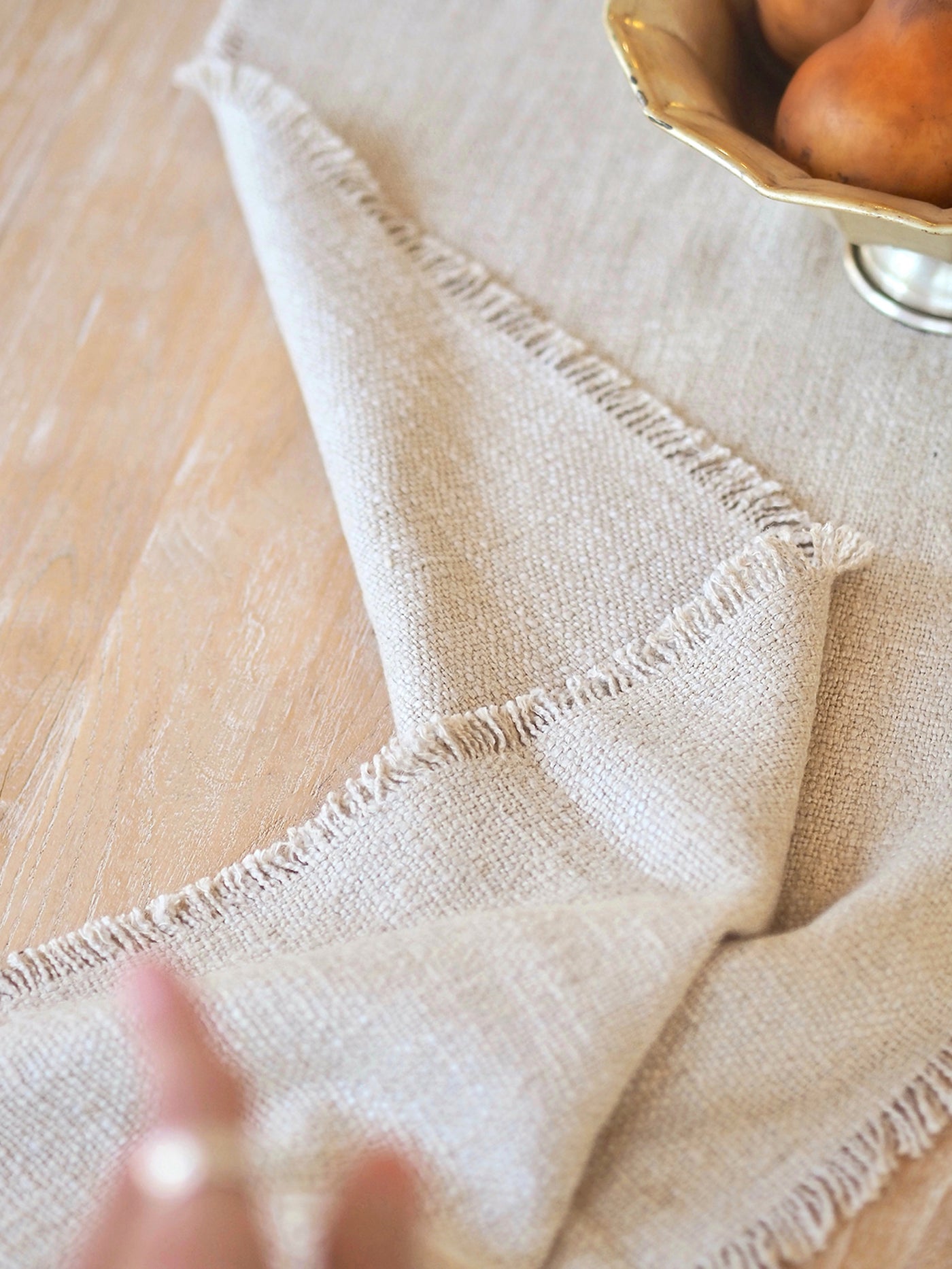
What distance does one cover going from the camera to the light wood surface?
19.3 inches

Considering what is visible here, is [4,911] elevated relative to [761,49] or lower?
lower

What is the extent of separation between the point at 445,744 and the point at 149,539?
→ 21 cm

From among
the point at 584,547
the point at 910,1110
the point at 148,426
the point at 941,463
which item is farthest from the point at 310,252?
the point at 910,1110

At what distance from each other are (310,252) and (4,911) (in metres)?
0.37

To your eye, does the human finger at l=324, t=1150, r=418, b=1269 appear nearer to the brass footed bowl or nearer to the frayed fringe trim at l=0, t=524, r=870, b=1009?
the frayed fringe trim at l=0, t=524, r=870, b=1009

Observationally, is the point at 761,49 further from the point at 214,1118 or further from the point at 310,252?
the point at 214,1118

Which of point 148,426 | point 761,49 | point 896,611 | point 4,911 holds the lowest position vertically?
point 4,911

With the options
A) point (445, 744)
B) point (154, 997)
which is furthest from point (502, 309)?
point (154, 997)

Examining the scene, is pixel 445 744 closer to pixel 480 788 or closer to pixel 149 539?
pixel 480 788

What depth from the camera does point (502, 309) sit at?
613mm

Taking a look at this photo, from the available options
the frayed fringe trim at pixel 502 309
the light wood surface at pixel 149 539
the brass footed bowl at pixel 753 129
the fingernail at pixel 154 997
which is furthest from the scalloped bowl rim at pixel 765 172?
the fingernail at pixel 154 997

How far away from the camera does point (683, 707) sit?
481 mm

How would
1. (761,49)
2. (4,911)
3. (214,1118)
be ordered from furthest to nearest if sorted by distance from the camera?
(761,49)
(4,911)
(214,1118)

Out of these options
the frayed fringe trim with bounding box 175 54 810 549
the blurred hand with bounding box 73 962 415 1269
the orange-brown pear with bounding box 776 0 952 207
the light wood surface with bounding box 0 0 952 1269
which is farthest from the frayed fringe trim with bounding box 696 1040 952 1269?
the orange-brown pear with bounding box 776 0 952 207
